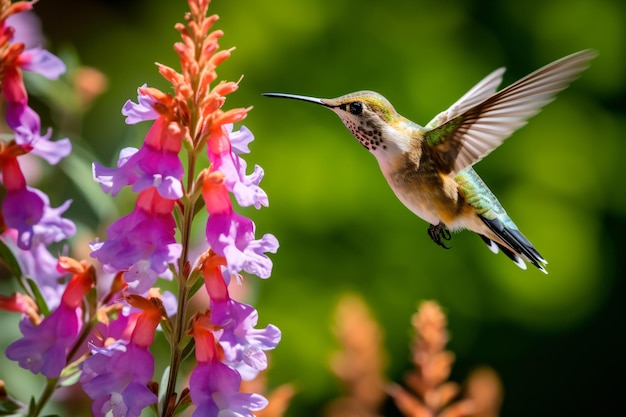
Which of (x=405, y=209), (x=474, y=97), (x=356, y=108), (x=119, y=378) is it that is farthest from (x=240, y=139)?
(x=405, y=209)

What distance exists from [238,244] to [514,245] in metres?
1.13

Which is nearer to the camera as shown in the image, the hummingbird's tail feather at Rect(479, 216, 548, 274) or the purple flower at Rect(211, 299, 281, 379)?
the purple flower at Rect(211, 299, 281, 379)

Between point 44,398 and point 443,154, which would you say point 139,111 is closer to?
point 44,398

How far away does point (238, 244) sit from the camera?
4.07ft

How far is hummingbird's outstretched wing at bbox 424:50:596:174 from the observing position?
1774 mm

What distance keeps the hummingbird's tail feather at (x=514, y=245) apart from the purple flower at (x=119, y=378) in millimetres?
1213

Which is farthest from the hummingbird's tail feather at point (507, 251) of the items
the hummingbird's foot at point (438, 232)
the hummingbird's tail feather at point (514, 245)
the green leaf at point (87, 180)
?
the green leaf at point (87, 180)

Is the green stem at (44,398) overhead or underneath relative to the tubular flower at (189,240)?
underneath

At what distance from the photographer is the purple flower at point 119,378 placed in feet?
3.81

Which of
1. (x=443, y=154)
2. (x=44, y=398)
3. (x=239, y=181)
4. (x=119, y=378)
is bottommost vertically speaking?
(x=44, y=398)

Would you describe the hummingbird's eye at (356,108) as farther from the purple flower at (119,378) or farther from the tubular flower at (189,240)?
the purple flower at (119,378)

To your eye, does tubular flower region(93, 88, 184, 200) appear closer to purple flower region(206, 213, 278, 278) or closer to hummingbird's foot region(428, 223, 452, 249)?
purple flower region(206, 213, 278, 278)

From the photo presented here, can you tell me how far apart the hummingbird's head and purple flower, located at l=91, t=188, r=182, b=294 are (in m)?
0.90

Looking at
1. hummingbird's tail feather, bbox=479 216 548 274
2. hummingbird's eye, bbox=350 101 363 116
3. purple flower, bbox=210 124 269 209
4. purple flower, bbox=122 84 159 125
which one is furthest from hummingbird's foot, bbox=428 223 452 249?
purple flower, bbox=122 84 159 125
